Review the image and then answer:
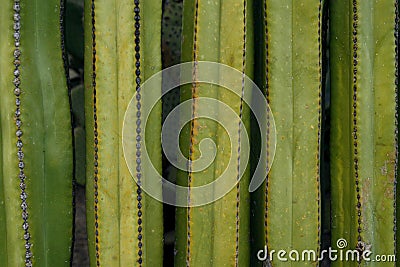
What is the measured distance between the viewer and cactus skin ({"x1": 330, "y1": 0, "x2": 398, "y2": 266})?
1.01 meters

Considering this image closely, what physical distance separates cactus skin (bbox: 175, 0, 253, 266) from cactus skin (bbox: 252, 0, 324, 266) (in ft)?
0.16

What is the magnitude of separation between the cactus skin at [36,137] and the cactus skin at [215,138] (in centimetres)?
22

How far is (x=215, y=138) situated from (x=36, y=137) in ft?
1.03

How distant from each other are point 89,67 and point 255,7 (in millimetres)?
337

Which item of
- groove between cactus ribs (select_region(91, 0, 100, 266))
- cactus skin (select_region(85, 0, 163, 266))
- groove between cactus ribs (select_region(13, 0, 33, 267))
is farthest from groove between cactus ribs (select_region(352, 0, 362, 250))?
groove between cactus ribs (select_region(13, 0, 33, 267))

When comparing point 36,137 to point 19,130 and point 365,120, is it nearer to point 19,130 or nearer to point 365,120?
point 19,130

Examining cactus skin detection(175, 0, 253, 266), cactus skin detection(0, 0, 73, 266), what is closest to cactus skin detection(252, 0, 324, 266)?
cactus skin detection(175, 0, 253, 266)

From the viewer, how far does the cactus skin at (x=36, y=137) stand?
3.09ft

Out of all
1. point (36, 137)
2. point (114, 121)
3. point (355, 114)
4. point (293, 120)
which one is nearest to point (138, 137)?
point (114, 121)

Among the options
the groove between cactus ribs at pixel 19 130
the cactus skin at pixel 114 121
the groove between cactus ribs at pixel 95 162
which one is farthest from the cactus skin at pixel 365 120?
the groove between cactus ribs at pixel 19 130

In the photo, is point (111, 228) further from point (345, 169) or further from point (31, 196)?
point (345, 169)

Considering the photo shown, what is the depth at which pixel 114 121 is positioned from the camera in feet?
3.13

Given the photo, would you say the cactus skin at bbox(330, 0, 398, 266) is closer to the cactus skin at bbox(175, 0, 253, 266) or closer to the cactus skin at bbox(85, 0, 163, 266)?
the cactus skin at bbox(175, 0, 253, 266)

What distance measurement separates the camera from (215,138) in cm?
98
